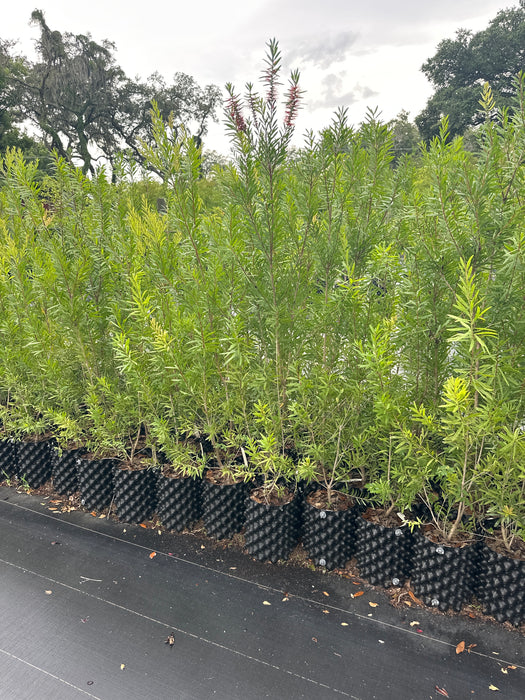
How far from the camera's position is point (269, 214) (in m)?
1.82

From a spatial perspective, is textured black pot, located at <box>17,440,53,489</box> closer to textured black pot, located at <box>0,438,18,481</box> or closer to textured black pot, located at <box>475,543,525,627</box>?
textured black pot, located at <box>0,438,18,481</box>

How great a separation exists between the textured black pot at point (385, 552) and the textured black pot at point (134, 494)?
47.9 inches

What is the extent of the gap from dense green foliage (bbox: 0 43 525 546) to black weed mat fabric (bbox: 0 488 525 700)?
0.47m

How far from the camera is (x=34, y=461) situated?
3002mm

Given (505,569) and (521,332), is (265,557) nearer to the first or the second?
(505,569)

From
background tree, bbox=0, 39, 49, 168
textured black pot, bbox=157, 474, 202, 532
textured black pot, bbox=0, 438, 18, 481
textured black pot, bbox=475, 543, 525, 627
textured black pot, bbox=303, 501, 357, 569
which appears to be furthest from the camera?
background tree, bbox=0, 39, 49, 168

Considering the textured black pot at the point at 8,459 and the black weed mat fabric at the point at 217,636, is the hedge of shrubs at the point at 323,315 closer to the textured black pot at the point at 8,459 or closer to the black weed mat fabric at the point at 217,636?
the black weed mat fabric at the point at 217,636

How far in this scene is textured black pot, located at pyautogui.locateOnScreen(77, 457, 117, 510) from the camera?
2672 millimetres

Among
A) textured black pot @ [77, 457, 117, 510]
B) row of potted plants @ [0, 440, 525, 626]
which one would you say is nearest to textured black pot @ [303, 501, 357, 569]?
row of potted plants @ [0, 440, 525, 626]

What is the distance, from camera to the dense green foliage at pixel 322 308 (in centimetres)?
161

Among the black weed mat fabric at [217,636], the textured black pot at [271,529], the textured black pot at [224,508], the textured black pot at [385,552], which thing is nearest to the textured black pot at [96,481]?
the black weed mat fabric at [217,636]

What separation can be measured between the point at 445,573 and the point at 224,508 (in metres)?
1.09

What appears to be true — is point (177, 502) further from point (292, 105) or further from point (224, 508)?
point (292, 105)

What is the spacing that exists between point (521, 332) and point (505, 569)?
37.4 inches
